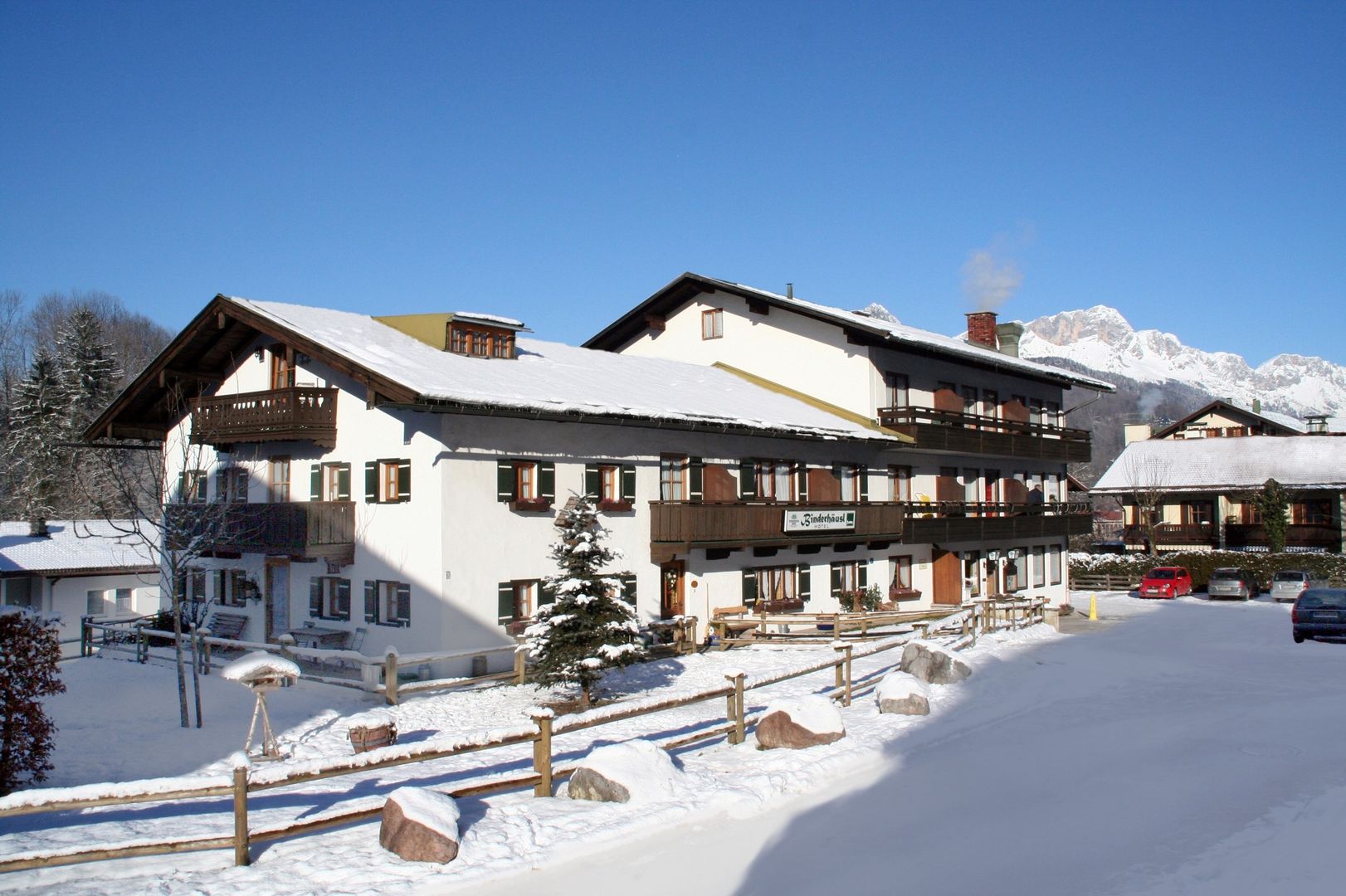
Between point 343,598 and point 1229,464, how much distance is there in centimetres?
5900

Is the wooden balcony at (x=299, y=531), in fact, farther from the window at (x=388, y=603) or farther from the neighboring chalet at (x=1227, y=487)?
the neighboring chalet at (x=1227, y=487)

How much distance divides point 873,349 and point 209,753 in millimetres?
26544

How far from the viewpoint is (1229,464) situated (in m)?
66.7

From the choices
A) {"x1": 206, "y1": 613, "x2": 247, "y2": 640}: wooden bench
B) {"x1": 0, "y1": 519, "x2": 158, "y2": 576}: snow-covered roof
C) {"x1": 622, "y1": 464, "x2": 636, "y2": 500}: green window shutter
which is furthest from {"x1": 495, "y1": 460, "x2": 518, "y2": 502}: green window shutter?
{"x1": 0, "y1": 519, "x2": 158, "y2": 576}: snow-covered roof

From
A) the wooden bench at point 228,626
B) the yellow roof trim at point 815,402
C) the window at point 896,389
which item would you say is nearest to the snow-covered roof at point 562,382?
the yellow roof trim at point 815,402

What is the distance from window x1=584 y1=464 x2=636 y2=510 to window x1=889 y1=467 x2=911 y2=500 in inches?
530

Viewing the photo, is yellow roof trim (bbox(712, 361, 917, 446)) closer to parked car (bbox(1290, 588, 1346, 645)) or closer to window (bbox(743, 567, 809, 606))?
window (bbox(743, 567, 809, 606))

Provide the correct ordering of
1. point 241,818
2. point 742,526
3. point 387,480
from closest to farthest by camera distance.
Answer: point 241,818
point 387,480
point 742,526

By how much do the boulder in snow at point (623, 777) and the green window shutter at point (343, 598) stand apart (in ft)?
48.3

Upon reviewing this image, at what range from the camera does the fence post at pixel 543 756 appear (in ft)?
41.3

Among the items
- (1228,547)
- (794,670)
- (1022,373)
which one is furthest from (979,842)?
(1228,547)

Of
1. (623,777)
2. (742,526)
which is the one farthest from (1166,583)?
(623,777)

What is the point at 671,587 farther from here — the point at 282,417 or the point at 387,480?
the point at 282,417

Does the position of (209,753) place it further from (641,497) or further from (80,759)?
(641,497)
